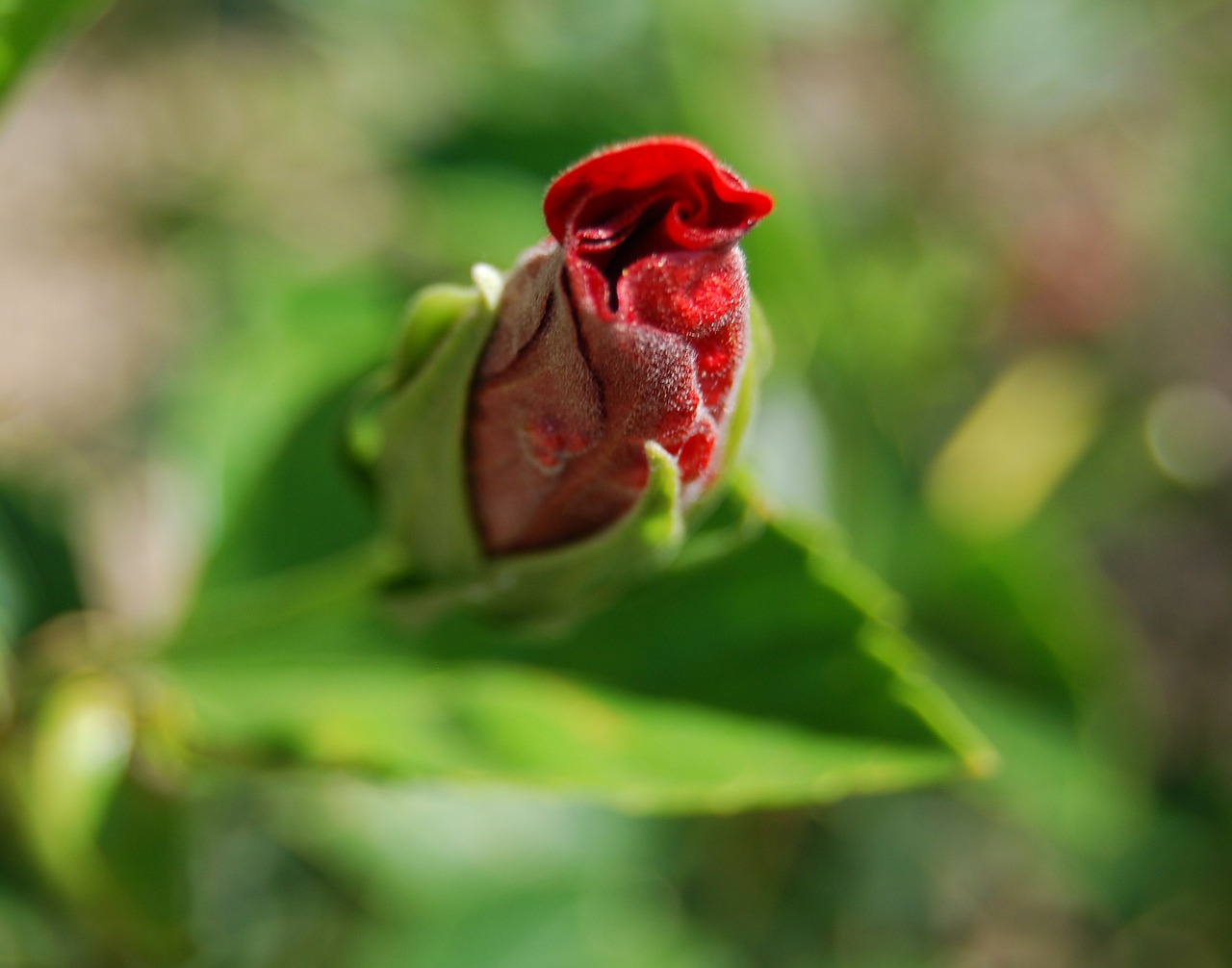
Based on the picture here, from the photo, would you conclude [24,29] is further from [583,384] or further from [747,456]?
[747,456]

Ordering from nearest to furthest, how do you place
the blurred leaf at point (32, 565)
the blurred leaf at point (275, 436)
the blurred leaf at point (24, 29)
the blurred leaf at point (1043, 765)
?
the blurred leaf at point (24, 29), the blurred leaf at point (275, 436), the blurred leaf at point (32, 565), the blurred leaf at point (1043, 765)

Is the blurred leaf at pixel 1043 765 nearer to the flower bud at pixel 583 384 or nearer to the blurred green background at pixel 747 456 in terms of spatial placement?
the blurred green background at pixel 747 456

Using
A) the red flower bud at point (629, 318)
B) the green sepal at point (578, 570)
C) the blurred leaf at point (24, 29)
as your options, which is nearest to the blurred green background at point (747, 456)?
the blurred leaf at point (24, 29)

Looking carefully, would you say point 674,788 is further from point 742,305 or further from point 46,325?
point 46,325

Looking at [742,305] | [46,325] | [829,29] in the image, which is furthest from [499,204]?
[829,29]

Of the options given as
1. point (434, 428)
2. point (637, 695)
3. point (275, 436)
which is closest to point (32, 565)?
point (275, 436)

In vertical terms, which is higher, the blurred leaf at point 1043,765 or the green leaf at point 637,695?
the green leaf at point 637,695

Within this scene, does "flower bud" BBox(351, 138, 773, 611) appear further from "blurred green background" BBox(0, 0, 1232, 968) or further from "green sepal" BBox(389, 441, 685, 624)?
"blurred green background" BBox(0, 0, 1232, 968)
